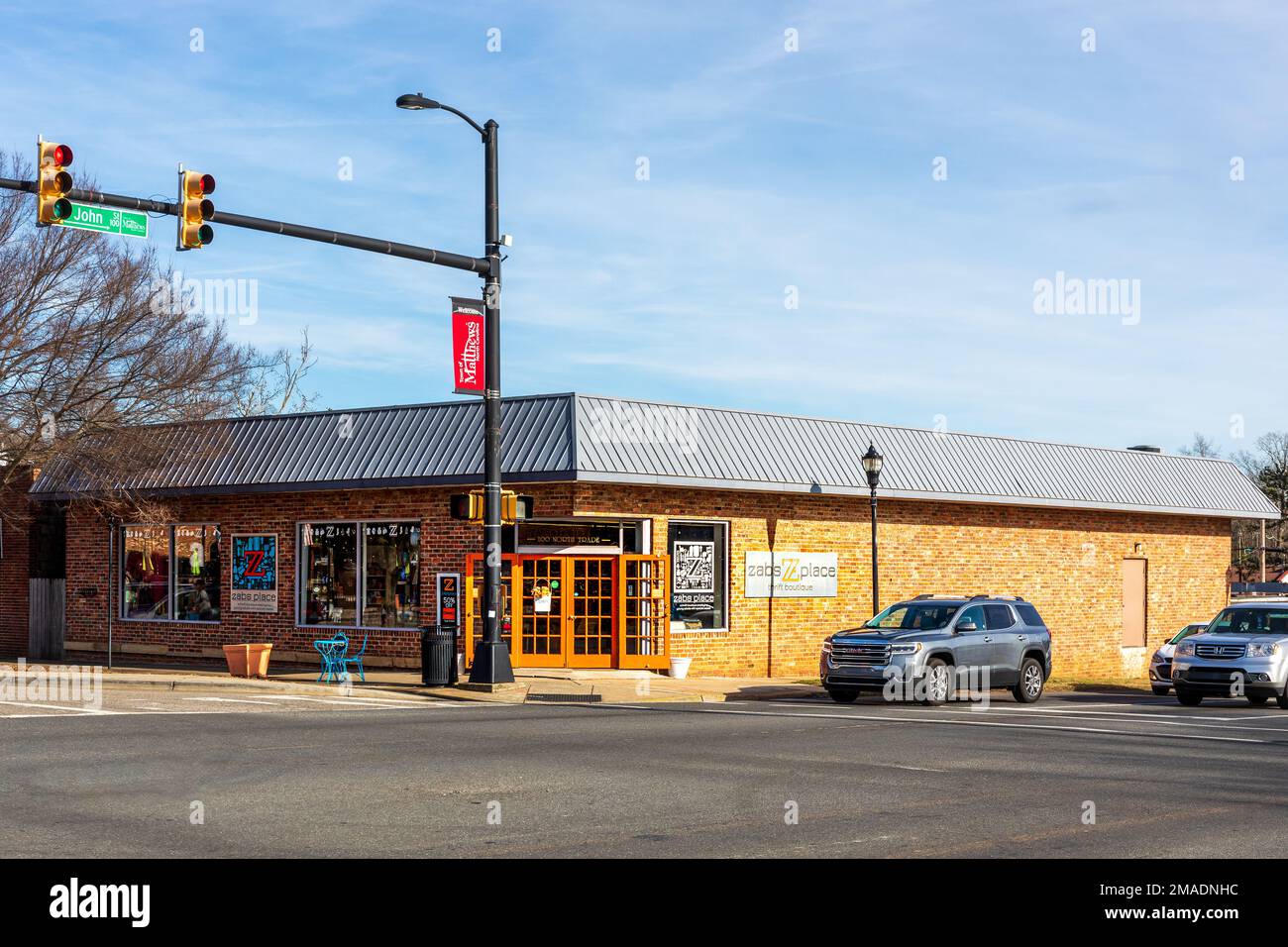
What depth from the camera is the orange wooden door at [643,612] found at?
90.4 feet

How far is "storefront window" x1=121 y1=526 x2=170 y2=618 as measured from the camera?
32.2m

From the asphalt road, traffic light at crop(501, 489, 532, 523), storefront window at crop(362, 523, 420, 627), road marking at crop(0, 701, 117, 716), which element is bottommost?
road marking at crop(0, 701, 117, 716)

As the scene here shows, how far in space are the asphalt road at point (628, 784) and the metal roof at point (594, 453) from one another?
25.1ft

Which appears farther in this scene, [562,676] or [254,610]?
[254,610]

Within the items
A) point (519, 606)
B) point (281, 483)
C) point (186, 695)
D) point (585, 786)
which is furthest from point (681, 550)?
point (585, 786)

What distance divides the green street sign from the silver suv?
17385 millimetres

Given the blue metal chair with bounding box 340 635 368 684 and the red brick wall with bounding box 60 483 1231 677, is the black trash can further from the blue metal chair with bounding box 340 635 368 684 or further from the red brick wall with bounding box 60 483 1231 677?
the red brick wall with bounding box 60 483 1231 677

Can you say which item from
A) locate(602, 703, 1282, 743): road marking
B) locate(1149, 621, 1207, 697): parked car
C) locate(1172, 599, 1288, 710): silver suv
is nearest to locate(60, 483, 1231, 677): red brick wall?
locate(1149, 621, 1207, 697): parked car

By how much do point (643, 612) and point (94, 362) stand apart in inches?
→ 448

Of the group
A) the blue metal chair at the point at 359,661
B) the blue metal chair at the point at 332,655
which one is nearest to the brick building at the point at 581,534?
the blue metal chair at the point at 359,661

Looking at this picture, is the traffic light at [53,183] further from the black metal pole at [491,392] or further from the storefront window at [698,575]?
the storefront window at [698,575]
